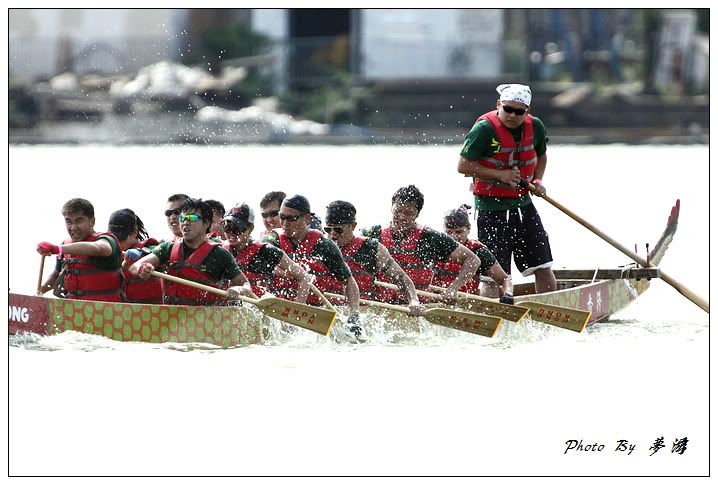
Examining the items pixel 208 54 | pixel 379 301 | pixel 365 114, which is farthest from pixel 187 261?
pixel 208 54

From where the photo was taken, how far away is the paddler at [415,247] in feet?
32.4

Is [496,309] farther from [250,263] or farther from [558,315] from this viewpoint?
[250,263]

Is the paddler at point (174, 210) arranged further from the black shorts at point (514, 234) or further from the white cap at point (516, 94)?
the white cap at point (516, 94)

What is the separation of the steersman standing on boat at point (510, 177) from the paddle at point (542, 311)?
45 centimetres

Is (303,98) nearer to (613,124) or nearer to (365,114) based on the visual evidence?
(365,114)

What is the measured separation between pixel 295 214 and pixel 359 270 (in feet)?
2.60

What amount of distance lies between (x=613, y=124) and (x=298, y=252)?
854 inches

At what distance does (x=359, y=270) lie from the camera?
9961mm

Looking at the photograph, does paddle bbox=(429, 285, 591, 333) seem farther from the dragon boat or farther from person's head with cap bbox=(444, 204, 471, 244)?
person's head with cap bbox=(444, 204, 471, 244)

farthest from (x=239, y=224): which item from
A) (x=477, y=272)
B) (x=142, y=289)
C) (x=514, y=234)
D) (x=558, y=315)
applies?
(x=558, y=315)

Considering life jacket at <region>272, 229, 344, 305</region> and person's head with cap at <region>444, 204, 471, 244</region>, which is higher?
person's head with cap at <region>444, 204, 471, 244</region>

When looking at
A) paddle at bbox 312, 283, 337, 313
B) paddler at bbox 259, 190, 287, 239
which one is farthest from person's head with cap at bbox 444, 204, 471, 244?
paddler at bbox 259, 190, 287, 239

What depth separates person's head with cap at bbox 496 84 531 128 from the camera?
9773mm

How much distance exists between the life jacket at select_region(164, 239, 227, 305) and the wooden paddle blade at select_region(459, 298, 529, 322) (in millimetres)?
1846
